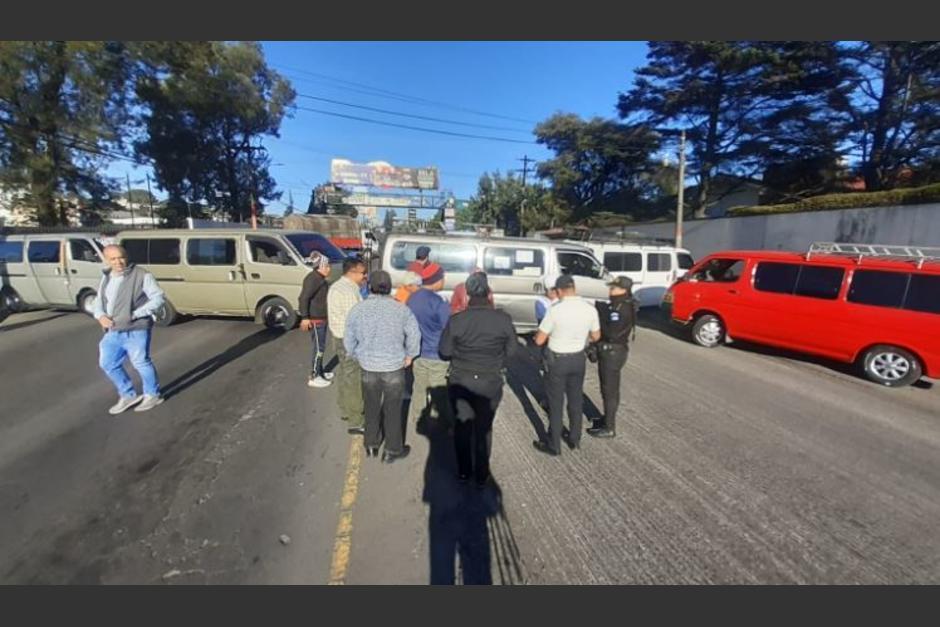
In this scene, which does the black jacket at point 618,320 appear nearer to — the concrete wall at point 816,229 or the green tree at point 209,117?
the concrete wall at point 816,229

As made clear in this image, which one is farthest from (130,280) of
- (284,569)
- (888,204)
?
(888,204)

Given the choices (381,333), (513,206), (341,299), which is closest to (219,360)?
(341,299)

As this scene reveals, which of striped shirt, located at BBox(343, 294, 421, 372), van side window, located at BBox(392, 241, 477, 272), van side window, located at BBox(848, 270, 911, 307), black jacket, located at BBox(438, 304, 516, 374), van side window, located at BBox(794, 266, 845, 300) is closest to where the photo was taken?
black jacket, located at BBox(438, 304, 516, 374)

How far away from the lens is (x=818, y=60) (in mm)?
19219

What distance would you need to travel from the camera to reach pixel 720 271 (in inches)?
296

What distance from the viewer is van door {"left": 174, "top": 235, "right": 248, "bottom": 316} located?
7625 millimetres

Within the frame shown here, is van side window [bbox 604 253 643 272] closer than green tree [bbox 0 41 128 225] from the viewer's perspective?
Yes

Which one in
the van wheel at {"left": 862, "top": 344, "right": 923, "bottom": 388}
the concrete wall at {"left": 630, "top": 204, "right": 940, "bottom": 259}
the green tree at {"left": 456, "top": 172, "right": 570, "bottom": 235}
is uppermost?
the green tree at {"left": 456, "top": 172, "right": 570, "bottom": 235}

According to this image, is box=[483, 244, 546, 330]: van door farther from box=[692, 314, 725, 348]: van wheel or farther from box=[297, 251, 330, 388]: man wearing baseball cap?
box=[297, 251, 330, 388]: man wearing baseball cap

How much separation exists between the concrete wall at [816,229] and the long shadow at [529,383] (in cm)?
1312

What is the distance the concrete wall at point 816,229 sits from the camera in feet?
37.4

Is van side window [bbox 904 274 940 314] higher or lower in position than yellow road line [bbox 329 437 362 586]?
higher

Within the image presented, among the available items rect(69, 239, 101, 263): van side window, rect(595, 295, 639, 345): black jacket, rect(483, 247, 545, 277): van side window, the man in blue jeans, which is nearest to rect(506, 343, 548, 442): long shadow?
rect(595, 295, 639, 345): black jacket

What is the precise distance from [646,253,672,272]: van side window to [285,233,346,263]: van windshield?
26.4 ft
